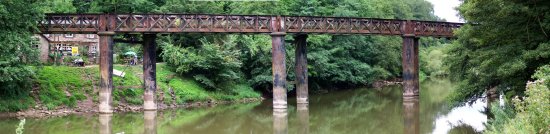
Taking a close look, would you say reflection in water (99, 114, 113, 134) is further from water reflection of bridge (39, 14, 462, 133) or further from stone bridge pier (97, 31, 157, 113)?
stone bridge pier (97, 31, 157, 113)

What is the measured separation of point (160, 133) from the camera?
79.6 feet

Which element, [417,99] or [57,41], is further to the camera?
[57,41]

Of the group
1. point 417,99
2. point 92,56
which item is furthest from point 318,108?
point 92,56

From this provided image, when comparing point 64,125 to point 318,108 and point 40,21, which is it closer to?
point 40,21

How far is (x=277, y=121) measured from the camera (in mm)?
29016

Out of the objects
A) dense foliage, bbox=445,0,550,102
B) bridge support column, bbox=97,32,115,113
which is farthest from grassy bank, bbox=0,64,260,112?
dense foliage, bbox=445,0,550,102

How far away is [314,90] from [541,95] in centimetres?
4007

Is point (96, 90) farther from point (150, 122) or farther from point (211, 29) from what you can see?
point (211, 29)

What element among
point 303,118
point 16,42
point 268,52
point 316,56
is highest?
point 16,42

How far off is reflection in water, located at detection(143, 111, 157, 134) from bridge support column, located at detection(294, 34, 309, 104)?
9864 mm

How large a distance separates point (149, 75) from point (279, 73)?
7824 mm

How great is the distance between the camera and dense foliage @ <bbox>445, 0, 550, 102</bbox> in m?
19.5

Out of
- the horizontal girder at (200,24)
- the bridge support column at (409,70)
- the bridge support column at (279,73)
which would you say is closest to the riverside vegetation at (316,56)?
the horizontal girder at (200,24)

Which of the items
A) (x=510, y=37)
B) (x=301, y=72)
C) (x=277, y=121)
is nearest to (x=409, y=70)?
(x=301, y=72)
